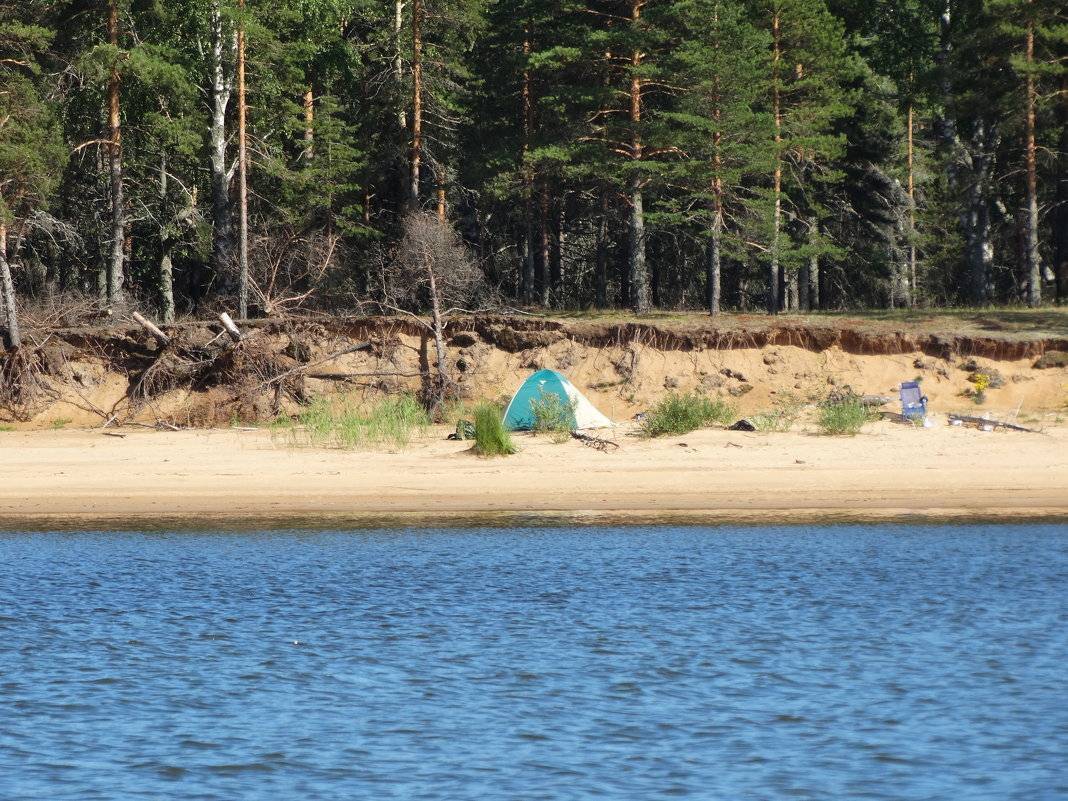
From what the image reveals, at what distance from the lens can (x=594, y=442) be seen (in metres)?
23.0

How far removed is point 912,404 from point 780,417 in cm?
244

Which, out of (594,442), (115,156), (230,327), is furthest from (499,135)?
(594,442)

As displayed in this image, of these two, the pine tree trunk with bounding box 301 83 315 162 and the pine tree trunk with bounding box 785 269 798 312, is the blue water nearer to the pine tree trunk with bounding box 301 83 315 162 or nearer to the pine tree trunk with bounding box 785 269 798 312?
the pine tree trunk with bounding box 301 83 315 162

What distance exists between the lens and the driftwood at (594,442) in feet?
74.6

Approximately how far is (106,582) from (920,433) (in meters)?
14.4

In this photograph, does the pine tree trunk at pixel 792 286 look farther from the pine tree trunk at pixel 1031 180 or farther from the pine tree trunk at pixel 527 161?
the pine tree trunk at pixel 1031 180

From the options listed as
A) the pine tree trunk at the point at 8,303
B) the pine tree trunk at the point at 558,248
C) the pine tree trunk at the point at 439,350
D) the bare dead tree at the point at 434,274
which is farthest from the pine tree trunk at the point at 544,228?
the pine tree trunk at the point at 8,303

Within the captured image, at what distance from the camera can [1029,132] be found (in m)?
34.3

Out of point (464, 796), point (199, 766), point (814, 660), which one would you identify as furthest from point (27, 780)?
point (814, 660)

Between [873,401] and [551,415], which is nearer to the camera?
[551,415]

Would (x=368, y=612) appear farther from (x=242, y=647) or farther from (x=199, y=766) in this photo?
(x=199, y=766)

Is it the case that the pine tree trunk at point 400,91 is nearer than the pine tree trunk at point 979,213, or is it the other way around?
the pine tree trunk at point 400,91

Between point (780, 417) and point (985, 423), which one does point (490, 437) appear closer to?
point (780, 417)

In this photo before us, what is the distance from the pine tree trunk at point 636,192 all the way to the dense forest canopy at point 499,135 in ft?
0.28
